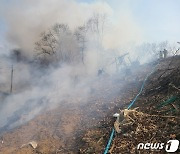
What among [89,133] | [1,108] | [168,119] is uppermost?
[168,119]

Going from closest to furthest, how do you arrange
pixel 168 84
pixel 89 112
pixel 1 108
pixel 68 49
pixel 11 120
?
pixel 168 84 < pixel 89 112 < pixel 11 120 < pixel 1 108 < pixel 68 49

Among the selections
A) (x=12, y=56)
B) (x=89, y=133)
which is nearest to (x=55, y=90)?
(x=89, y=133)

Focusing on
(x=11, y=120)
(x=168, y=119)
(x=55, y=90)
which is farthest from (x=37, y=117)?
(x=168, y=119)

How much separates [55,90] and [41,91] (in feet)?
4.65

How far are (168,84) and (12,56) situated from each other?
37.5 metres

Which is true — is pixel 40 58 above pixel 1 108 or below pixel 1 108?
above

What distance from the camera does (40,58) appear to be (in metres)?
40.7

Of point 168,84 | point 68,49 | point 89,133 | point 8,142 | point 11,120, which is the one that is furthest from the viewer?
point 68,49

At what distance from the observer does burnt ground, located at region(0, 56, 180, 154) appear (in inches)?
243

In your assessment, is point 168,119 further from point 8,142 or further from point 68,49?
point 68,49

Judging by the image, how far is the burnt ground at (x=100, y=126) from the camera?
6180mm

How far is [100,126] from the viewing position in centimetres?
852

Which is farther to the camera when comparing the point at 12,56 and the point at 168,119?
the point at 12,56

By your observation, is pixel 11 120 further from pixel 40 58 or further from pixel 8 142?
pixel 40 58
